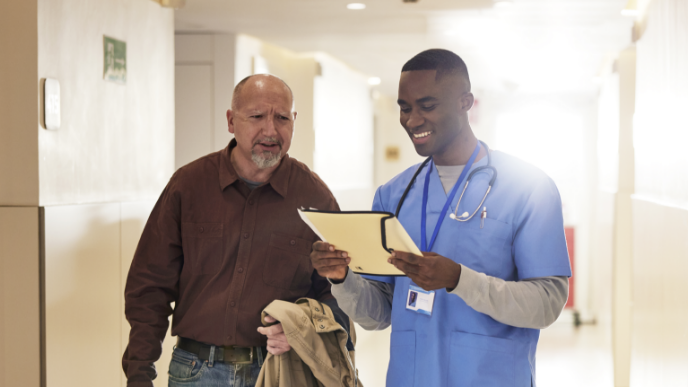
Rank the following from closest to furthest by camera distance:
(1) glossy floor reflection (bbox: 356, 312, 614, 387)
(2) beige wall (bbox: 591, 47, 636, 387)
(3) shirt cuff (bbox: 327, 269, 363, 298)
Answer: (3) shirt cuff (bbox: 327, 269, 363, 298) < (2) beige wall (bbox: 591, 47, 636, 387) < (1) glossy floor reflection (bbox: 356, 312, 614, 387)

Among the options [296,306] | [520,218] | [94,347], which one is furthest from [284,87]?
[94,347]

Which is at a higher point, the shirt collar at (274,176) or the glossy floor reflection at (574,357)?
the shirt collar at (274,176)

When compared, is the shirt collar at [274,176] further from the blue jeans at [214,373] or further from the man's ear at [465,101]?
the man's ear at [465,101]

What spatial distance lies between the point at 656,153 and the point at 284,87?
81.4 inches

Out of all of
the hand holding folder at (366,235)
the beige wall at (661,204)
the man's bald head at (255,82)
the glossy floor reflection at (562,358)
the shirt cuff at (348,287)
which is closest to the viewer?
the hand holding folder at (366,235)

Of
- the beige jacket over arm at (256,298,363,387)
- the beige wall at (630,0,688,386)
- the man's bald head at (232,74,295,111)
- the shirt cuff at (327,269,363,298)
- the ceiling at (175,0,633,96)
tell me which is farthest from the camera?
the ceiling at (175,0,633,96)

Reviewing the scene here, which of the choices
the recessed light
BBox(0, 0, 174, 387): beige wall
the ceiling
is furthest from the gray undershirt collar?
the recessed light

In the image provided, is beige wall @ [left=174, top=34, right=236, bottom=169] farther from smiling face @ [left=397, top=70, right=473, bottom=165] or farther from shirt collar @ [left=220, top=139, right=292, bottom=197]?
smiling face @ [left=397, top=70, right=473, bottom=165]

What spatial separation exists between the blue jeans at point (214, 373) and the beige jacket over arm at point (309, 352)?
5.5 inches

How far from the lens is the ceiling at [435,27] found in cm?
457

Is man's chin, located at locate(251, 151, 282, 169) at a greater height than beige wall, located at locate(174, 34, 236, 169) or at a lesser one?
lesser

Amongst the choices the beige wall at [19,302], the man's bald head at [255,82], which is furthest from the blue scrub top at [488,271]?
the beige wall at [19,302]

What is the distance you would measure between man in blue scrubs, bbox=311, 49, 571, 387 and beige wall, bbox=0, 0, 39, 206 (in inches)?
70.6

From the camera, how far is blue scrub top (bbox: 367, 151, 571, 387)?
1.60 metres
